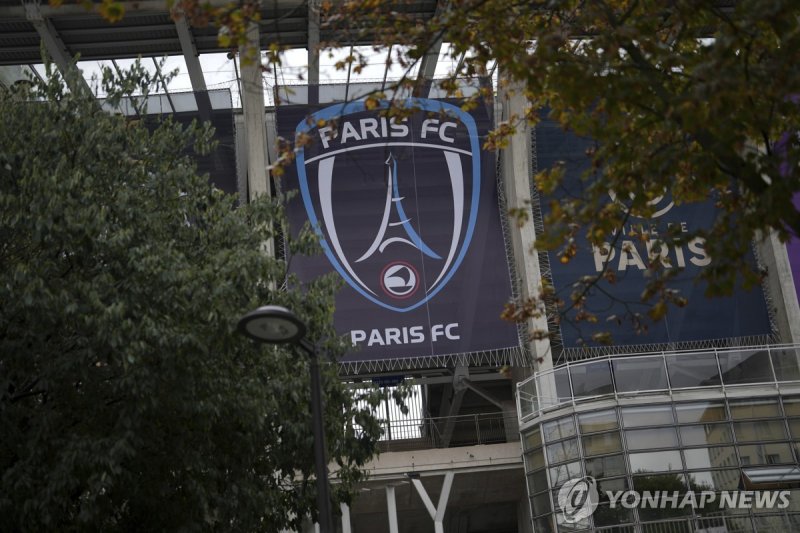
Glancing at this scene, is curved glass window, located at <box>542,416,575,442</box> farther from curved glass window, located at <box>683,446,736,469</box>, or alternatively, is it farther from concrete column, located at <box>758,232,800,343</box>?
concrete column, located at <box>758,232,800,343</box>

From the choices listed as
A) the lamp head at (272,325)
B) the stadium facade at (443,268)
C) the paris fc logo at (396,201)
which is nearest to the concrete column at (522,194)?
the stadium facade at (443,268)

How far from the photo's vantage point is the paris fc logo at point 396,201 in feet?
79.8

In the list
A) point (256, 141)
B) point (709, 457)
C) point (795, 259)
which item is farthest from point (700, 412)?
point (256, 141)

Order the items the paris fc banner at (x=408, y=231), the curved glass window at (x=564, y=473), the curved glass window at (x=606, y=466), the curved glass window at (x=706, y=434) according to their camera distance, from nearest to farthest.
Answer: the curved glass window at (x=606, y=466) → the curved glass window at (x=706, y=434) → the curved glass window at (x=564, y=473) → the paris fc banner at (x=408, y=231)

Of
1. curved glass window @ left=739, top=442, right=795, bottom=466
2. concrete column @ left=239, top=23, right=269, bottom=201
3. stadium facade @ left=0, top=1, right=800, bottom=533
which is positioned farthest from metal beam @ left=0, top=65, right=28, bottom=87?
curved glass window @ left=739, top=442, right=795, bottom=466

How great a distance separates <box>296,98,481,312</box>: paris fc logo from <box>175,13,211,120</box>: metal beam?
8.66 feet

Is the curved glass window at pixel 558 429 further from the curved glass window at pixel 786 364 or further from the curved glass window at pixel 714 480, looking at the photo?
the curved glass window at pixel 786 364

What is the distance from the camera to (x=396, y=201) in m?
25.1

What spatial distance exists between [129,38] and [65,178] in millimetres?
15293

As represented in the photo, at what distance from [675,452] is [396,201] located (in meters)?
9.39

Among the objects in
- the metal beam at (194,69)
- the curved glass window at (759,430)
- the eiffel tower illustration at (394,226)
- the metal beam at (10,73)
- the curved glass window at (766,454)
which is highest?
the metal beam at (10,73)

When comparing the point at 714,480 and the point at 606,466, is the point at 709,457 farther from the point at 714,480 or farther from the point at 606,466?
the point at 606,466

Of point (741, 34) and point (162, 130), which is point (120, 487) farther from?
point (741, 34)

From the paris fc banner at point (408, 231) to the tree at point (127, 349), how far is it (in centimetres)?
1047
